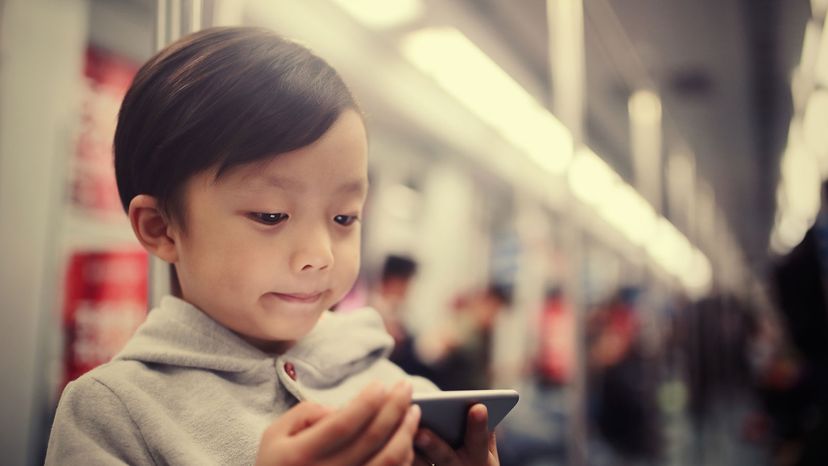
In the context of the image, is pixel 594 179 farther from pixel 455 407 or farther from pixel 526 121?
pixel 455 407

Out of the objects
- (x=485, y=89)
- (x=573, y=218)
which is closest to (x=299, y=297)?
(x=573, y=218)

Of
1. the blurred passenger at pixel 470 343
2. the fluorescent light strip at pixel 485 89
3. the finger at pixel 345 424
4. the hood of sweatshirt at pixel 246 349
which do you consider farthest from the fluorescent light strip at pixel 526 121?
the finger at pixel 345 424

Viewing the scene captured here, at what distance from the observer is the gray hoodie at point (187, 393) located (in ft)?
1.63

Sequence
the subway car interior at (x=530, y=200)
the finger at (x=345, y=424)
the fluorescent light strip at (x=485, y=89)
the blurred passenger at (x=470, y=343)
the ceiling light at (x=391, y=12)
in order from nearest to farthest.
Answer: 1. the finger at (x=345, y=424)
2. the subway car interior at (x=530, y=200)
3. the ceiling light at (x=391, y=12)
4. the fluorescent light strip at (x=485, y=89)
5. the blurred passenger at (x=470, y=343)

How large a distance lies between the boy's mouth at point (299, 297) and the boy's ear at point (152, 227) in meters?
0.11

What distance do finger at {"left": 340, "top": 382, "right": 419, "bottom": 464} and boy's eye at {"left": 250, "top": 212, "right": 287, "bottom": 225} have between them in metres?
0.19

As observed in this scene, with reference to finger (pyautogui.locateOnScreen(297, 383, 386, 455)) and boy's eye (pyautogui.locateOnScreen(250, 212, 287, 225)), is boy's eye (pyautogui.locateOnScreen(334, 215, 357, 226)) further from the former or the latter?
finger (pyautogui.locateOnScreen(297, 383, 386, 455))

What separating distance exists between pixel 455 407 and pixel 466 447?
0.06 m

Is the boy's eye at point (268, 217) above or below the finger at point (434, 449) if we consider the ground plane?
above

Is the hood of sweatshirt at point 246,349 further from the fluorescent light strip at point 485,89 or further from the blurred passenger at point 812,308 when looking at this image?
the blurred passenger at point 812,308

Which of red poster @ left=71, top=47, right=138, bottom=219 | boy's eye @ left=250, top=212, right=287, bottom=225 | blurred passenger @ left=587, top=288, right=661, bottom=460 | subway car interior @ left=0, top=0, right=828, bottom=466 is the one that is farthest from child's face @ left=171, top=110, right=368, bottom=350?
blurred passenger @ left=587, top=288, right=661, bottom=460

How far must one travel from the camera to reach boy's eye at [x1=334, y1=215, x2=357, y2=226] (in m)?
0.59

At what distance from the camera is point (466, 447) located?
52cm

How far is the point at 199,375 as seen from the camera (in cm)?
56
